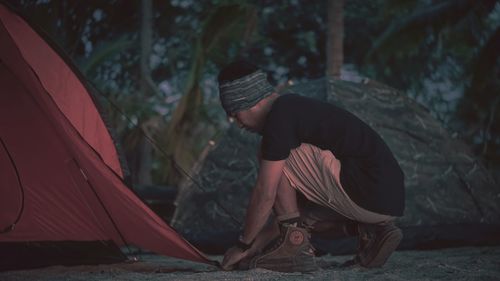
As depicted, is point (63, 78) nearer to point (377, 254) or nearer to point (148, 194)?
point (377, 254)

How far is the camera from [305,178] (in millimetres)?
3045

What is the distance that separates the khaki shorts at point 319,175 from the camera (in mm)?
3025

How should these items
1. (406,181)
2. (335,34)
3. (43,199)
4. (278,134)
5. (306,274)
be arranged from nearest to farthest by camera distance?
1. (278,134)
2. (306,274)
3. (43,199)
4. (406,181)
5. (335,34)

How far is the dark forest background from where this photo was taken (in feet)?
37.9

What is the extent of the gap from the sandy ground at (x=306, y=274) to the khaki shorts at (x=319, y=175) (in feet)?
0.94

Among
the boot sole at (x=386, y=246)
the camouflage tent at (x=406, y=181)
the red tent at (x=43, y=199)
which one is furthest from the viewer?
the camouflage tent at (x=406, y=181)

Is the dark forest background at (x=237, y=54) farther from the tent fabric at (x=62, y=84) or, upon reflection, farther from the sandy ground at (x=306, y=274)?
the sandy ground at (x=306, y=274)

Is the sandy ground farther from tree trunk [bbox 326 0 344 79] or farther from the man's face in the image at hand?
tree trunk [bbox 326 0 344 79]

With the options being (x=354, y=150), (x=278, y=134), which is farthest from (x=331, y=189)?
(x=278, y=134)

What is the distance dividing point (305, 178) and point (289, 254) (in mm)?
351

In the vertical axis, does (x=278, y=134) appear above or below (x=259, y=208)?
above

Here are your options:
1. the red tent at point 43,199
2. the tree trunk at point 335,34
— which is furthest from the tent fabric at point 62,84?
the tree trunk at point 335,34

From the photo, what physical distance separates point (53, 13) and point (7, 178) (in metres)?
8.07

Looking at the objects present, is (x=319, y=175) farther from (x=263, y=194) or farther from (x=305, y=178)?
(x=263, y=194)
